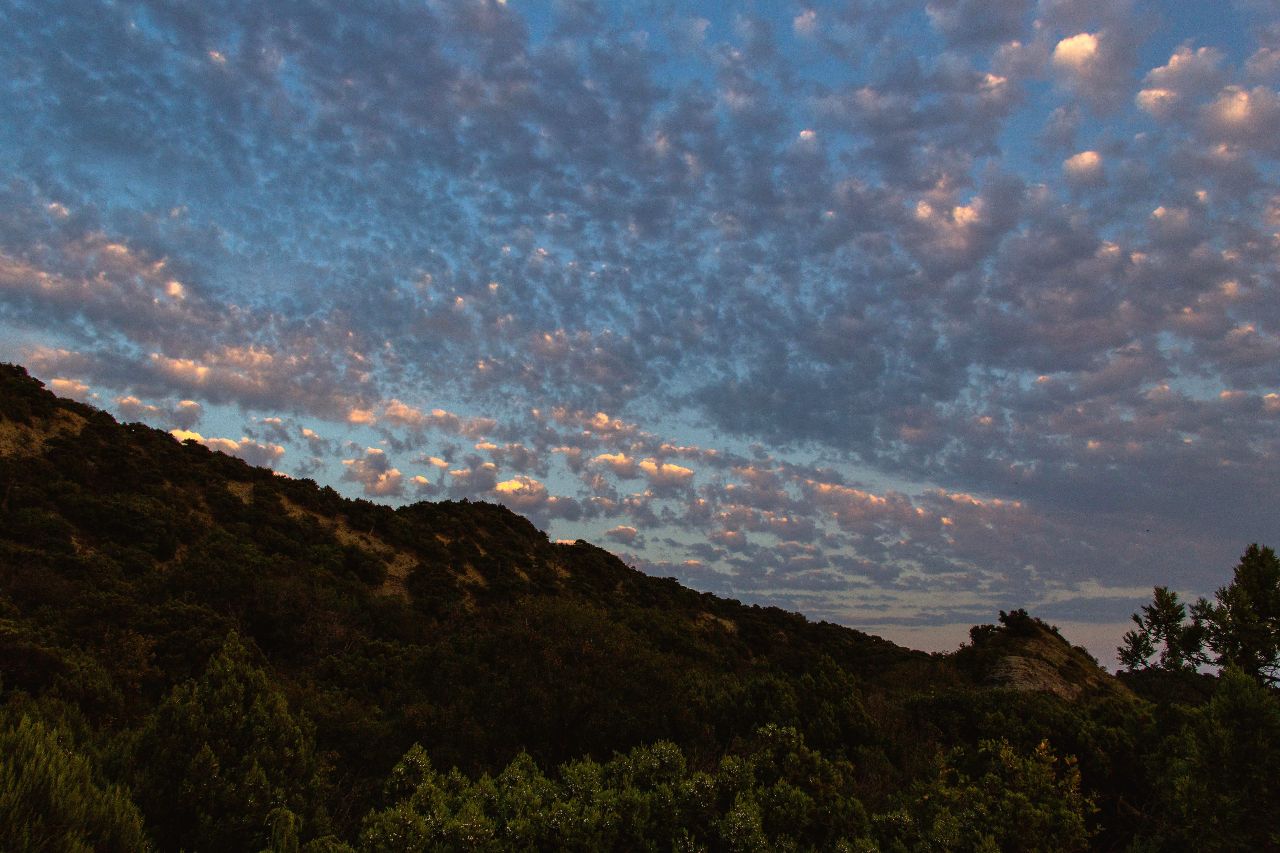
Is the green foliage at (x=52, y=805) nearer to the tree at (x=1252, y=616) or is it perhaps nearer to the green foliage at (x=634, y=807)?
the green foliage at (x=634, y=807)

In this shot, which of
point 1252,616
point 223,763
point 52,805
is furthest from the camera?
point 1252,616

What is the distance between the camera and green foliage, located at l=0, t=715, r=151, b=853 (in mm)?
6332

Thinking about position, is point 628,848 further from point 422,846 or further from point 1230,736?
point 1230,736

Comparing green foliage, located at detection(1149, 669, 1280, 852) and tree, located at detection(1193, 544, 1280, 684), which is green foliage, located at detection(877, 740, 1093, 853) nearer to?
green foliage, located at detection(1149, 669, 1280, 852)

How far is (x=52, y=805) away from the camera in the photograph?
263 inches

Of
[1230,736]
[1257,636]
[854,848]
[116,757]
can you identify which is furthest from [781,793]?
[1257,636]

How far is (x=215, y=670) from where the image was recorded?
34.4ft

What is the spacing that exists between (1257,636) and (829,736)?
15.8m

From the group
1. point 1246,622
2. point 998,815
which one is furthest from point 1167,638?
point 998,815

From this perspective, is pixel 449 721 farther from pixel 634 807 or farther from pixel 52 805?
pixel 52 805

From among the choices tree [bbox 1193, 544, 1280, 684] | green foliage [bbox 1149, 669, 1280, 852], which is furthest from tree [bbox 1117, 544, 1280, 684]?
green foliage [bbox 1149, 669, 1280, 852]

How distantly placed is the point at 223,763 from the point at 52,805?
10.3 feet

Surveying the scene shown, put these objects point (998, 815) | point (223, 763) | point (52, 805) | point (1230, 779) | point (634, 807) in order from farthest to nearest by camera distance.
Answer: point (1230, 779), point (998, 815), point (223, 763), point (634, 807), point (52, 805)

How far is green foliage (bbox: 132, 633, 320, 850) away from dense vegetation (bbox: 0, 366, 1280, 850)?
34 mm
